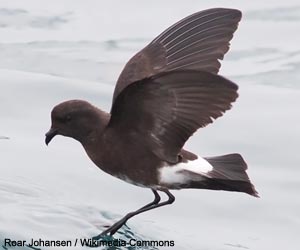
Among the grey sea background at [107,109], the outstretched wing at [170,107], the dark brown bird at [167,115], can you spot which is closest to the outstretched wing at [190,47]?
the dark brown bird at [167,115]

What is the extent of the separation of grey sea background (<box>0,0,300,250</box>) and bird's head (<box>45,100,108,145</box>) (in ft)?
1.50

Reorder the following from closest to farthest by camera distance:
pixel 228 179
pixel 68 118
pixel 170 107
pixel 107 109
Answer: pixel 170 107, pixel 228 179, pixel 68 118, pixel 107 109

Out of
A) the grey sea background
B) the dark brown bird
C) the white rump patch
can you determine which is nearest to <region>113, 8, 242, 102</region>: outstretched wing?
Answer: the dark brown bird

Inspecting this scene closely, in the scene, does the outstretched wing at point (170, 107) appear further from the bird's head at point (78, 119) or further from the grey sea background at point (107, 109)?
the grey sea background at point (107, 109)

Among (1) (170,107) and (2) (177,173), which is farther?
(2) (177,173)

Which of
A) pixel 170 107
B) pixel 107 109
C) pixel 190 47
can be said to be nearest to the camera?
pixel 170 107

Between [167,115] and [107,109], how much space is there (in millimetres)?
3151

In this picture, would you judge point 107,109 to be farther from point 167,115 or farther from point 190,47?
point 167,115

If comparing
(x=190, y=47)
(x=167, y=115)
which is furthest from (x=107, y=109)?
(x=167, y=115)

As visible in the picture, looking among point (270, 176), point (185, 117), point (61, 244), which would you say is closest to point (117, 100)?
point (185, 117)

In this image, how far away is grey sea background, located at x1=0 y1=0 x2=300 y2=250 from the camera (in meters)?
6.46

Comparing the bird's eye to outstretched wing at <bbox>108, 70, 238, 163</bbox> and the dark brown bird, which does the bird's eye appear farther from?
outstretched wing at <bbox>108, 70, 238, 163</bbox>

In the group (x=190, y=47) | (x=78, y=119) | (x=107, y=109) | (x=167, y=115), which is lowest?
(x=167, y=115)

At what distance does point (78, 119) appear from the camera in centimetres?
600
